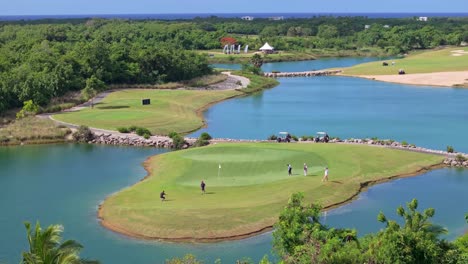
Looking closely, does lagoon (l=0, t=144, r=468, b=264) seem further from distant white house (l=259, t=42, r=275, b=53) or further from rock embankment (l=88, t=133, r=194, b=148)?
distant white house (l=259, t=42, r=275, b=53)

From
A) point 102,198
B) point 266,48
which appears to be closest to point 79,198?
point 102,198

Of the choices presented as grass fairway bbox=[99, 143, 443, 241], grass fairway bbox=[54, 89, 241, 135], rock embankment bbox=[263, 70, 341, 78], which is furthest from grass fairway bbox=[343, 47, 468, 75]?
grass fairway bbox=[99, 143, 443, 241]

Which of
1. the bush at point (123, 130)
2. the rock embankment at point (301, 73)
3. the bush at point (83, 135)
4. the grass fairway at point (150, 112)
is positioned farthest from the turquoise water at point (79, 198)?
the rock embankment at point (301, 73)

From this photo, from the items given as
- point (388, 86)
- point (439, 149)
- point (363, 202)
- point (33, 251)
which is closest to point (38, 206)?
point (363, 202)

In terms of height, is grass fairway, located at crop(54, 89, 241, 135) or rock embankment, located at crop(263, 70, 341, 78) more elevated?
grass fairway, located at crop(54, 89, 241, 135)

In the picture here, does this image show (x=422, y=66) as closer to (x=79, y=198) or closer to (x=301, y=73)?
(x=301, y=73)

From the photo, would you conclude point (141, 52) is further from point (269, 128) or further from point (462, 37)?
point (462, 37)
